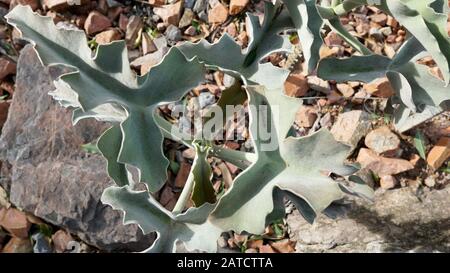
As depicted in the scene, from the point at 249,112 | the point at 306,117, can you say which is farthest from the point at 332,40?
the point at 249,112

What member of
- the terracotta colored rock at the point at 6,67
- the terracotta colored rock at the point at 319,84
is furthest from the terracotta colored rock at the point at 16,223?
the terracotta colored rock at the point at 319,84

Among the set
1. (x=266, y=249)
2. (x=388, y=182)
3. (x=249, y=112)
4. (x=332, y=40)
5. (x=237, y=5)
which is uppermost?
(x=249, y=112)

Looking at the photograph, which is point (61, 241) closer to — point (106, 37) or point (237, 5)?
point (106, 37)

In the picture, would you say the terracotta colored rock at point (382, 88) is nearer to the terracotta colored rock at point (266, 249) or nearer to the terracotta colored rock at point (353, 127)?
the terracotta colored rock at point (353, 127)

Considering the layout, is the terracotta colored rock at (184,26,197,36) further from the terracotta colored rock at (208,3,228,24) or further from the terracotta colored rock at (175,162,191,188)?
the terracotta colored rock at (175,162,191,188)

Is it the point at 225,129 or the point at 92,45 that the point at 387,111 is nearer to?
the point at 225,129

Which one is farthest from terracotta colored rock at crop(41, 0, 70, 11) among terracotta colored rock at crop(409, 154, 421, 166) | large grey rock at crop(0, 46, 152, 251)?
terracotta colored rock at crop(409, 154, 421, 166)
